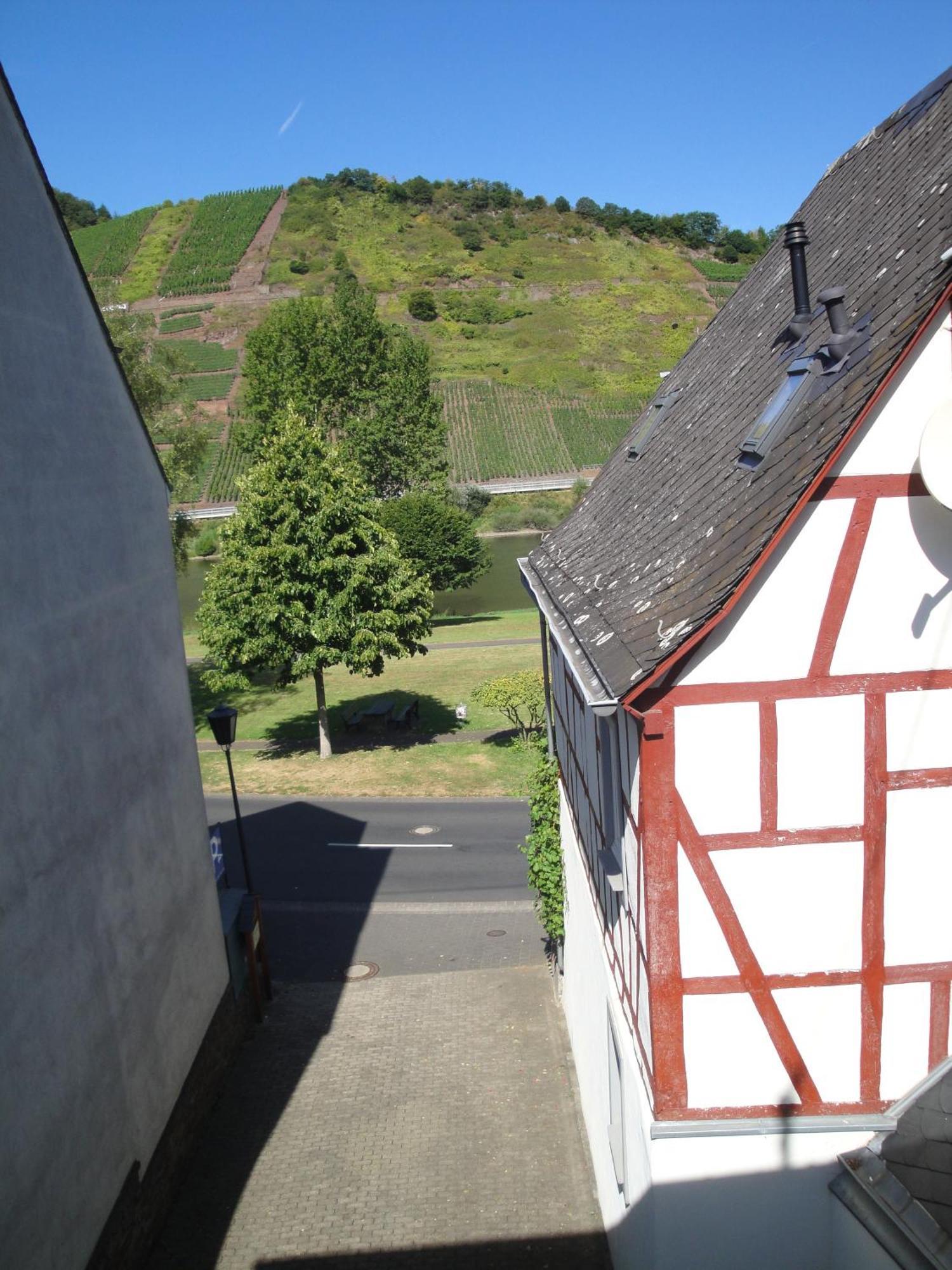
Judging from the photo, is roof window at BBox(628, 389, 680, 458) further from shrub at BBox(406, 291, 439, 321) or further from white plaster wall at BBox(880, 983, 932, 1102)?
shrub at BBox(406, 291, 439, 321)

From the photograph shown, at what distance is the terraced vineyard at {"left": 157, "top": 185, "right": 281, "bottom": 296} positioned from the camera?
127000 millimetres

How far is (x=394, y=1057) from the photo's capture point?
11.2 metres

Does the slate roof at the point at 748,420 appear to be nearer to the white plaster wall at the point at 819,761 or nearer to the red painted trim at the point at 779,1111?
the white plaster wall at the point at 819,761

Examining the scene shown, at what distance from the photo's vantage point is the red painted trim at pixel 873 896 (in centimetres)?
550

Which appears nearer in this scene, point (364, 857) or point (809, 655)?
point (809, 655)

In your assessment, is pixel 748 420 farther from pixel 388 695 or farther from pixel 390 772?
pixel 388 695

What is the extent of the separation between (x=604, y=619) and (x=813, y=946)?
7.98ft

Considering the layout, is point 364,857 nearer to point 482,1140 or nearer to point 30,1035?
point 482,1140

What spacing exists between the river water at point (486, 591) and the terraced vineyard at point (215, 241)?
7730 cm

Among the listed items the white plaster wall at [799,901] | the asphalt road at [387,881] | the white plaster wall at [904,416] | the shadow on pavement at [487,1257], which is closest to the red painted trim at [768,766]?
the white plaster wall at [799,901]

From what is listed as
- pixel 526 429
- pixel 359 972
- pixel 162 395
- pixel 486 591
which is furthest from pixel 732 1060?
pixel 526 429

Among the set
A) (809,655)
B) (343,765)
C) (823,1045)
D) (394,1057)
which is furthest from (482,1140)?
(343,765)

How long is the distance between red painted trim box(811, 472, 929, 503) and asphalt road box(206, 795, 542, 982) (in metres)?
9.82

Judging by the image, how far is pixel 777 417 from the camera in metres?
6.21
